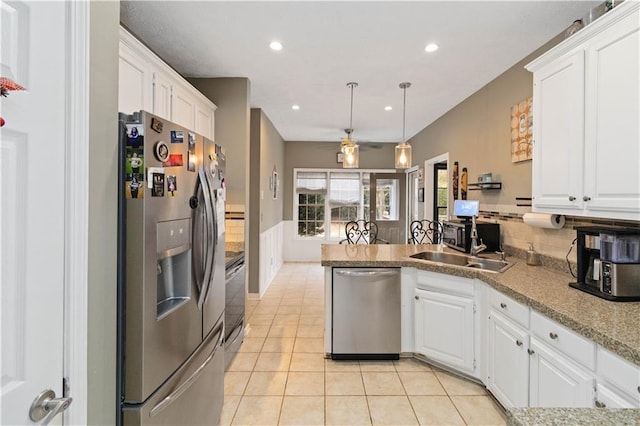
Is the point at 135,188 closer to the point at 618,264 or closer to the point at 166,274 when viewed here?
the point at 166,274

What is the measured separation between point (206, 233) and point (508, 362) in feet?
6.50

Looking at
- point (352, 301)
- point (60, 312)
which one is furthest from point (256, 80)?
point (60, 312)

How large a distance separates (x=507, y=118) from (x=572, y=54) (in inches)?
51.5

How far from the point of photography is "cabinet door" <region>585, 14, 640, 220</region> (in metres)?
1.51

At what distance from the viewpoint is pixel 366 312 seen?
2.69 meters

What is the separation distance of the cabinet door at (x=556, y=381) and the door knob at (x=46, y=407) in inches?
77.3

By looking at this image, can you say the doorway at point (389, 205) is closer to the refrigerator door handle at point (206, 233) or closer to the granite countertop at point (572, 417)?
the refrigerator door handle at point (206, 233)

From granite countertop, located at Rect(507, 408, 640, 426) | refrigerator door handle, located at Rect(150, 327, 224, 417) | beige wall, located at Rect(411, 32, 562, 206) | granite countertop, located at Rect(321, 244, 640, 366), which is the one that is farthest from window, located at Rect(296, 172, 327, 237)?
granite countertop, located at Rect(507, 408, 640, 426)

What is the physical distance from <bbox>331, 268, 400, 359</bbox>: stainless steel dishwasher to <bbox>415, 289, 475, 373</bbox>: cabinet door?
197 mm

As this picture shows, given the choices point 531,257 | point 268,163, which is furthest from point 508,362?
point 268,163

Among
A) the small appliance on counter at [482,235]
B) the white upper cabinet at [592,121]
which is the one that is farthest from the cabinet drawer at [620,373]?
the small appliance on counter at [482,235]

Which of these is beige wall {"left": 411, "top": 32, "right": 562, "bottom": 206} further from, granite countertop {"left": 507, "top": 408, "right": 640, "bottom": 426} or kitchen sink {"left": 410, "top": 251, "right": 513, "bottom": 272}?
granite countertop {"left": 507, "top": 408, "right": 640, "bottom": 426}

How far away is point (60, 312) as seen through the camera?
0.96m

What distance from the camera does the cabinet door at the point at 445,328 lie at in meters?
2.38
